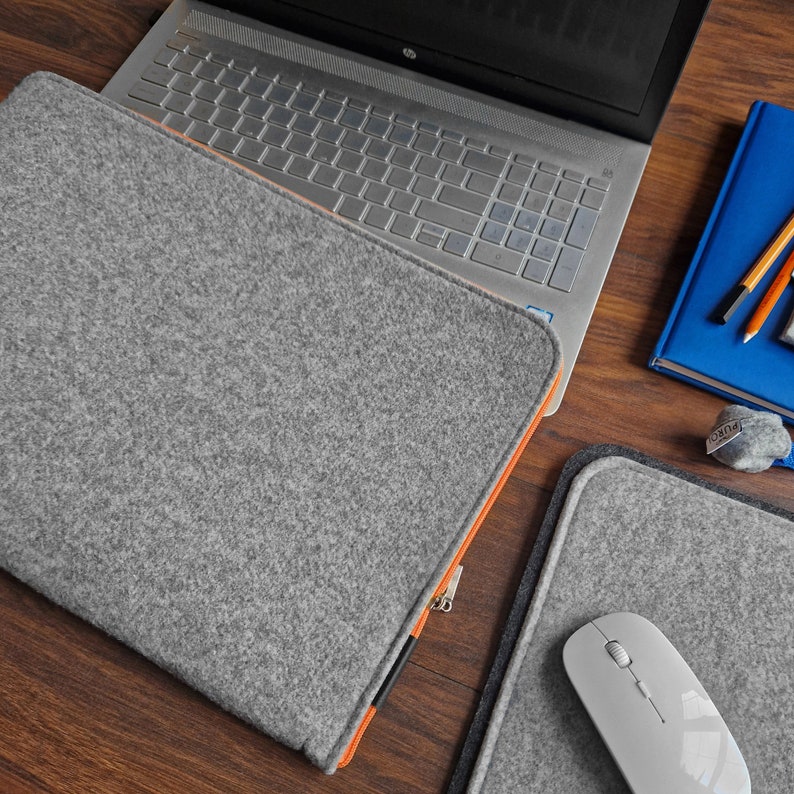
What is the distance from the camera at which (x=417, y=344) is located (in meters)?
0.41

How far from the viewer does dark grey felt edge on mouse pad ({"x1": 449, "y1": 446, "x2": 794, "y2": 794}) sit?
14.8 inches

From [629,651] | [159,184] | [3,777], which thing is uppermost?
[159,184]

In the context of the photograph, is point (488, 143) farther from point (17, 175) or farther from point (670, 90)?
point (17, 175)

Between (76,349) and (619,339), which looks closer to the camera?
(76,349)

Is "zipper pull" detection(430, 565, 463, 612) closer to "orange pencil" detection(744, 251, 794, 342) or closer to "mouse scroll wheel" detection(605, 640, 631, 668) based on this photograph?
"mouse scroll wheel" detection(605, 640, 631, 668)

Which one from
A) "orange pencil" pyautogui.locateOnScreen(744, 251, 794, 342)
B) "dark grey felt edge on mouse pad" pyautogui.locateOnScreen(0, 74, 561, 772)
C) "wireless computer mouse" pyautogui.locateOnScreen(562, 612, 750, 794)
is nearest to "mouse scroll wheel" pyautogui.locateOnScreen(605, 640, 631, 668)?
"wireless computer mouse" pyautogui.locateOnScreen(562, 612, 750, 794)

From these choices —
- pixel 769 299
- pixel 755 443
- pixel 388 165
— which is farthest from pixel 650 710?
pixel 388 165

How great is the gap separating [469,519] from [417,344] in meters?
0.11

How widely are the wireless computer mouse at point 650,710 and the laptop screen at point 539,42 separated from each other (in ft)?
1.21

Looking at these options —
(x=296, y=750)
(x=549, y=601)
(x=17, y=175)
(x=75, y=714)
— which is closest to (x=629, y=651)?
(x=549, y=601)

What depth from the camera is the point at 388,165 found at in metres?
0.55

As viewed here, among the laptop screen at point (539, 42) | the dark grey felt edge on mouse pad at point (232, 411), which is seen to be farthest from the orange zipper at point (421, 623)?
the laptop screen at point (539, 42)

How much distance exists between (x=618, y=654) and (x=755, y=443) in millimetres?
159

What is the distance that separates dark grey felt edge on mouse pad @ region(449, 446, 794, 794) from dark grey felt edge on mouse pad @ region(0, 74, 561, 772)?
0.08 metres
